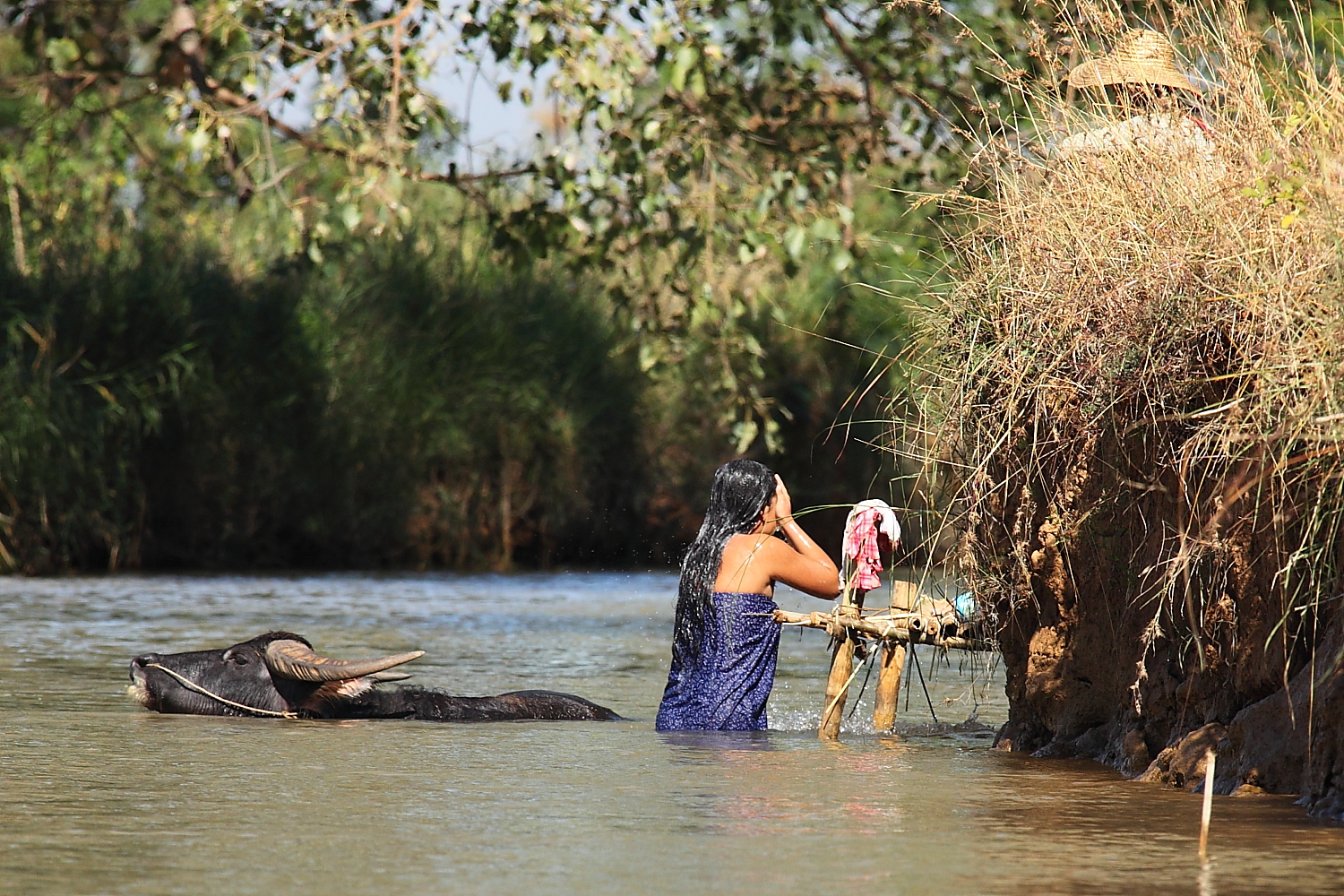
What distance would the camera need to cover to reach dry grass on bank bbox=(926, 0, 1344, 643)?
5.41 m

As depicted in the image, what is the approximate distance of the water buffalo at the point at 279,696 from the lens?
8.18 metres

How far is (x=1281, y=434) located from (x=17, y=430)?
1319cm

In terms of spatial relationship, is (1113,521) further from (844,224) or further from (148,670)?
(844,224)

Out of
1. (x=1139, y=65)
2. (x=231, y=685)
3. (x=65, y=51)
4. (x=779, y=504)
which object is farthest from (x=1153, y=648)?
(x=65, y=51)

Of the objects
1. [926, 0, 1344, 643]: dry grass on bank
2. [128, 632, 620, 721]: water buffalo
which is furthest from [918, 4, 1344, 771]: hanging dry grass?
[128, 632, 620, 721]: water buffalo

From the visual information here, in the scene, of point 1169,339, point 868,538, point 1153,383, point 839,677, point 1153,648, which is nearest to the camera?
point 1169,339

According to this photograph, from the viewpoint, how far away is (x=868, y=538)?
736 centimetres

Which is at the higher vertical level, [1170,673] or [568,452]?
[568,452]

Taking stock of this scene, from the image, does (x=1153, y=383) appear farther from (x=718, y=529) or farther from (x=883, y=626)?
(x=718, y=529)

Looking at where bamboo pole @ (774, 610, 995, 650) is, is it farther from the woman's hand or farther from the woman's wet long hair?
the woman's hand

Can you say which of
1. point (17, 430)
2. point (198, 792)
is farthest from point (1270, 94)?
point (17, 430)

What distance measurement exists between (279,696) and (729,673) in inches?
83.5

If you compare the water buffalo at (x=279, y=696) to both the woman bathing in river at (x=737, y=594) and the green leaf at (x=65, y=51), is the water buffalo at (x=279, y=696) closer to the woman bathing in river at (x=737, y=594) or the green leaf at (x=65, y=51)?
the woman bathing in river at (x=737, y=594)

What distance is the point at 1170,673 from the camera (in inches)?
253
